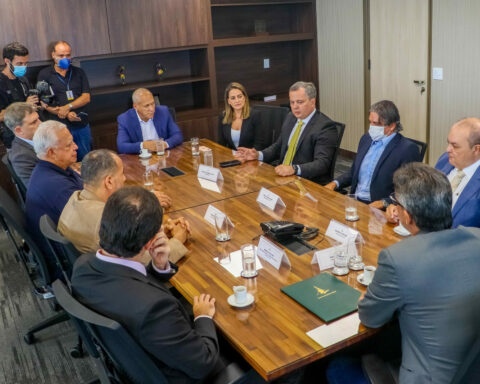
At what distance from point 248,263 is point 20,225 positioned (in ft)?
4.49

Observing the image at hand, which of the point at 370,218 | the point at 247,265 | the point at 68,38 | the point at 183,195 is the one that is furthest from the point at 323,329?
the point at 68,38

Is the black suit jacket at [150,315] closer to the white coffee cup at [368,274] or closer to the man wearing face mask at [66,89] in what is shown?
the white coffee cup at [368,274]

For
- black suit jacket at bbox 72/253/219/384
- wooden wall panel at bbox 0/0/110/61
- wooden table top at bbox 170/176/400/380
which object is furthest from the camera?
wooden wall panel at bbox 0/0/110/61

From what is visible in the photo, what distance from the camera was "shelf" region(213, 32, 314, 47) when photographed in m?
6.64

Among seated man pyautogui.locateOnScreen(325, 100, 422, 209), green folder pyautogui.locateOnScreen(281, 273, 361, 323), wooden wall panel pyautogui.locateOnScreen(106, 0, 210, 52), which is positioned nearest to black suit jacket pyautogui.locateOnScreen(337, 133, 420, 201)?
seated man pyautogui.locateOnScreen(325, 100, 422, 209)

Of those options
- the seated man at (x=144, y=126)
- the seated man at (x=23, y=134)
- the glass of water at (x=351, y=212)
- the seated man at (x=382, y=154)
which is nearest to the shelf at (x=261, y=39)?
the seated man at (x=144, y=126)

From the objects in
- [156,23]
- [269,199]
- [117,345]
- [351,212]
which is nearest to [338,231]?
[351,212]

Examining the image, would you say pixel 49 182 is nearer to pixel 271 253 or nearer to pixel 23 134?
pixel 23 134

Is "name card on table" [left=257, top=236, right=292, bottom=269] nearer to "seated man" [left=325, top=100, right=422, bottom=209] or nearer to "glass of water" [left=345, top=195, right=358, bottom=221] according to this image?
"glass of water" [left=345, top=195, right=358, bottom=221]

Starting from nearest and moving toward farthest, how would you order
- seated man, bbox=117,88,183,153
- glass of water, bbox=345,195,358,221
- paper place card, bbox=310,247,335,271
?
1. paper place card, bbox=310,247,335,271
2. glass of water, bbox=345,195,358,221
3. seated man, bbox=117,88,183,153

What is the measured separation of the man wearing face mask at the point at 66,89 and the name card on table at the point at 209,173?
7.82ft

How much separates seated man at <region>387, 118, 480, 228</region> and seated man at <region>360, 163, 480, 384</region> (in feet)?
3.03

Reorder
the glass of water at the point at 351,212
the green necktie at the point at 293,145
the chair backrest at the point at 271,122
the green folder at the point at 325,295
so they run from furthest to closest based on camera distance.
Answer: the chair backrest at the point at 271,122 → the green necktie at the point at 293,145 → the glass of water at the point at 351,212 → the green folder at the point at 325,295

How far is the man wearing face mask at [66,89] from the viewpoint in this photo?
18.1 feet
